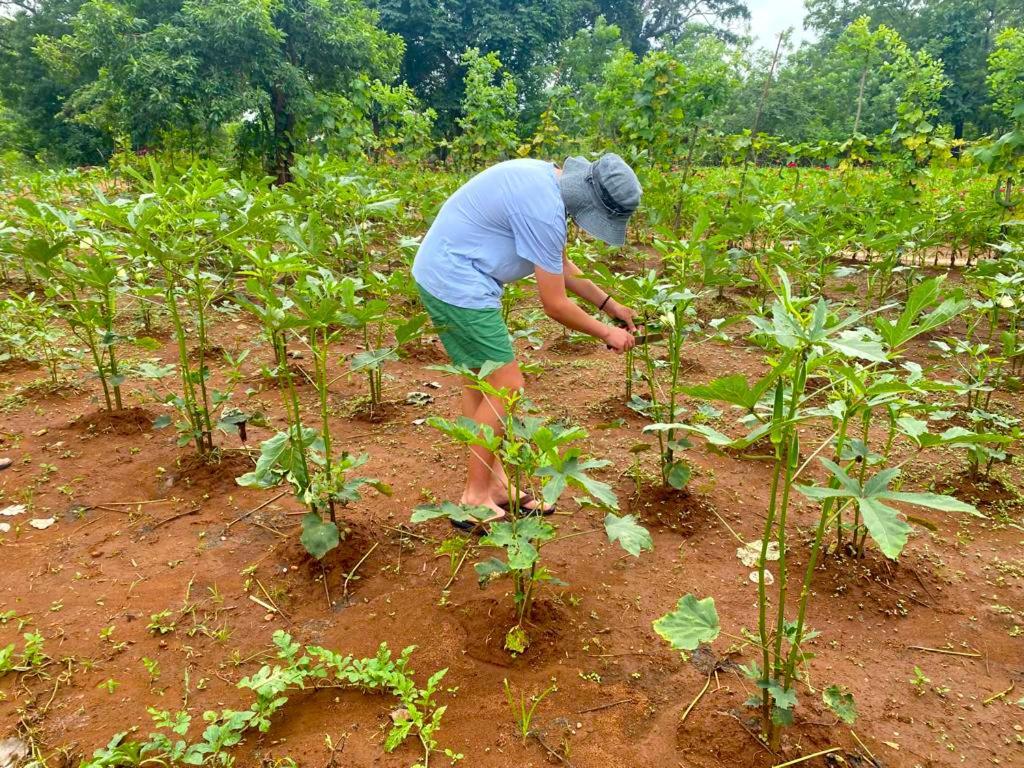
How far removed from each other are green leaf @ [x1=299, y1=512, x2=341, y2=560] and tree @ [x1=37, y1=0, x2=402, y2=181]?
8.98 meters

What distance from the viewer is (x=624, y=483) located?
3094mm

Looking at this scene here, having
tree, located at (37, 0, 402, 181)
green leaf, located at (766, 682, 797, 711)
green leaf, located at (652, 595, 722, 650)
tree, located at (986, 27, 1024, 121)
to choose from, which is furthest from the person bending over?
tree, located at (37, 0, 402, 181)

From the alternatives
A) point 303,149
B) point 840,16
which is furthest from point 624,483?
point 840,16

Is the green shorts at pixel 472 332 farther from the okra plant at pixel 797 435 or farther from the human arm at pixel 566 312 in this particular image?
the okra plant at pixel 797 435

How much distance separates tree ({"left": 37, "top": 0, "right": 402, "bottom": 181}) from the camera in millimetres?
9195

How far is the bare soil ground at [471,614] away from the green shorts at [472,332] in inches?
30.0

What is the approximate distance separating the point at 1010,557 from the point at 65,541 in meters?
3.74

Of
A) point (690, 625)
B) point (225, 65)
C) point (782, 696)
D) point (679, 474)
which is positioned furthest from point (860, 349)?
point (225, 65)

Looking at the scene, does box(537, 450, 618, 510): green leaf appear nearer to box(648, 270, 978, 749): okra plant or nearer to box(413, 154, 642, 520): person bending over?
box(648, 270, 978, 749): okra plant

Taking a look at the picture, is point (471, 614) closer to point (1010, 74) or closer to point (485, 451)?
point (485, 451)

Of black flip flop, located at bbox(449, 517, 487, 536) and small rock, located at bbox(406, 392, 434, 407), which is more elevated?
small rock, located at bbox(406, 392, 434, 407)

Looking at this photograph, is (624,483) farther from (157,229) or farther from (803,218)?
(803,218)

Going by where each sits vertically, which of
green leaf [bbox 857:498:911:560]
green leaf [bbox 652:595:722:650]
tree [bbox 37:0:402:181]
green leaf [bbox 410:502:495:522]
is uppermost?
tree [bbox 37:0:402:181]

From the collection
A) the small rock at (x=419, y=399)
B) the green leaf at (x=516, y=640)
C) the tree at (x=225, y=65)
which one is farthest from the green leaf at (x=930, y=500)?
the tree at (x=225, y=65)
